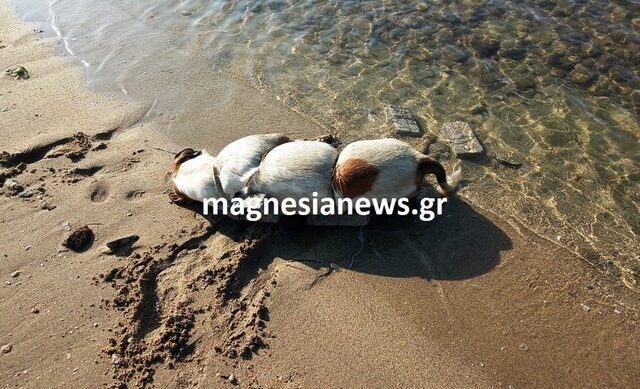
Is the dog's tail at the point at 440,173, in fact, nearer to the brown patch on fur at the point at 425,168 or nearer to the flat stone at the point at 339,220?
the brown patch on fur at the point at 425,168

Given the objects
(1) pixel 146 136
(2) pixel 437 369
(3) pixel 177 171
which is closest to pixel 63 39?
(1) pixel 146 136

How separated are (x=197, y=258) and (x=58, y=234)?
1317 mm

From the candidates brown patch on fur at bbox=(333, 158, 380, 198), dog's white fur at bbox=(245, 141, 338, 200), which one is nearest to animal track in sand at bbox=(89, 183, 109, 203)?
dog's white fur at bbox=(245, 141, 338, 200)

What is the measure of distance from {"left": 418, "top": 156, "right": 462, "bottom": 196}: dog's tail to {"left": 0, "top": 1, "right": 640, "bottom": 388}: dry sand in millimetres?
188

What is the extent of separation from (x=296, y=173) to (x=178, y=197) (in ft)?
4.22

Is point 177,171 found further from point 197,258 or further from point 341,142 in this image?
point 341,142

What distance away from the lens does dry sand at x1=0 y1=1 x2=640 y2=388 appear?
309 cm

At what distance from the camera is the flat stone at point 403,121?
5254 mm

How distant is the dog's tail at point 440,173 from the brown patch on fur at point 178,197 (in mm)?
2162

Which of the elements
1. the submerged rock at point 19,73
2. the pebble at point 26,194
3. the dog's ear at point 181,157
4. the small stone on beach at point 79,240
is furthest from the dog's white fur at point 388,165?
the submerged rock at point 19,73

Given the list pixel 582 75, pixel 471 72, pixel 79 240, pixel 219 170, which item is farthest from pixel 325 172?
pixel 582 75

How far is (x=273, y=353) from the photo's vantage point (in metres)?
3.22

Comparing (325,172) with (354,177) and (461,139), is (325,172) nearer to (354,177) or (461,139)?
(354,177)

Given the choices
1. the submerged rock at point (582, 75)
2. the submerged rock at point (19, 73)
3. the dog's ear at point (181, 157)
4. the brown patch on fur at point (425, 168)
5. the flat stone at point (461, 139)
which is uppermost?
the submerged rock at point (19, 73)
